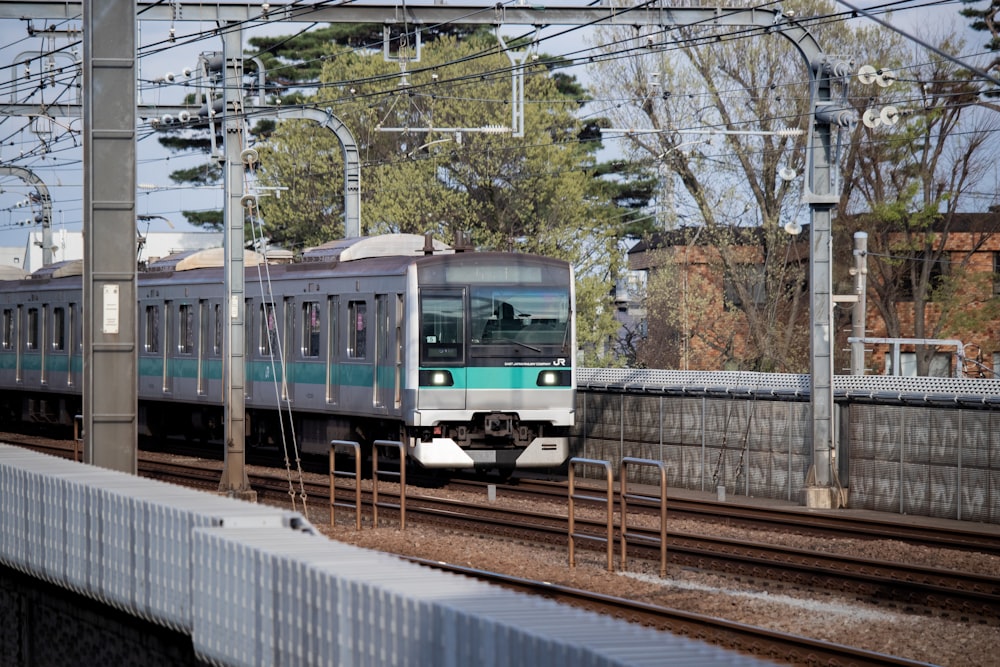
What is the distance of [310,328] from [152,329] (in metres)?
6.81

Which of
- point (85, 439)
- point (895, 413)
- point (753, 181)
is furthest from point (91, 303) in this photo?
point (753, 181)

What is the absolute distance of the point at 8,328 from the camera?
34.8 meters

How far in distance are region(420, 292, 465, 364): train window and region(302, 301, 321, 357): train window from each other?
3288 millimetres

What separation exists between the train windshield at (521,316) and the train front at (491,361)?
1 cm

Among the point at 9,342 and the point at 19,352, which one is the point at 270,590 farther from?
the point at 9,342

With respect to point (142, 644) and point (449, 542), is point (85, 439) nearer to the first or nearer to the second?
point (449, 542)

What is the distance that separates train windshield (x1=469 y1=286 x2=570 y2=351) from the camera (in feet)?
65.4

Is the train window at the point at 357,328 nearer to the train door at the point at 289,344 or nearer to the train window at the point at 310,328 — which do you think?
the train window at the point at 310,328

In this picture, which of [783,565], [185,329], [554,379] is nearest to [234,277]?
[554,379]

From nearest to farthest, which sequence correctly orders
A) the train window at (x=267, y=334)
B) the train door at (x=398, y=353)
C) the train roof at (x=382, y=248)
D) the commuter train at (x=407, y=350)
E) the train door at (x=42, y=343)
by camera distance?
the commuter train at (x=407, y=350)
the train door at (x=398, y=353)
the train roof at (x=382, y=248)
the train window at (x=267, y=334)
the train door at (x=42, y=343)

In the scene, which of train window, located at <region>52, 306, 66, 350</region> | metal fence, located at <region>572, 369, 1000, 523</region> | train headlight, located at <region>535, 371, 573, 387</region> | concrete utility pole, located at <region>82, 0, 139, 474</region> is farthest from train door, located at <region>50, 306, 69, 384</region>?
concrete utility pole, located at <region>82, 0, 139, 474</region>

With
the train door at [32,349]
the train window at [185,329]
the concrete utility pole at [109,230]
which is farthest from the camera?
the train door at [32,349]

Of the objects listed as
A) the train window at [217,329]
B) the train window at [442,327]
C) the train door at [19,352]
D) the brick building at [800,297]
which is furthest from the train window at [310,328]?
the brick building at [800,297]

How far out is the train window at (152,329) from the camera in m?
28.0
